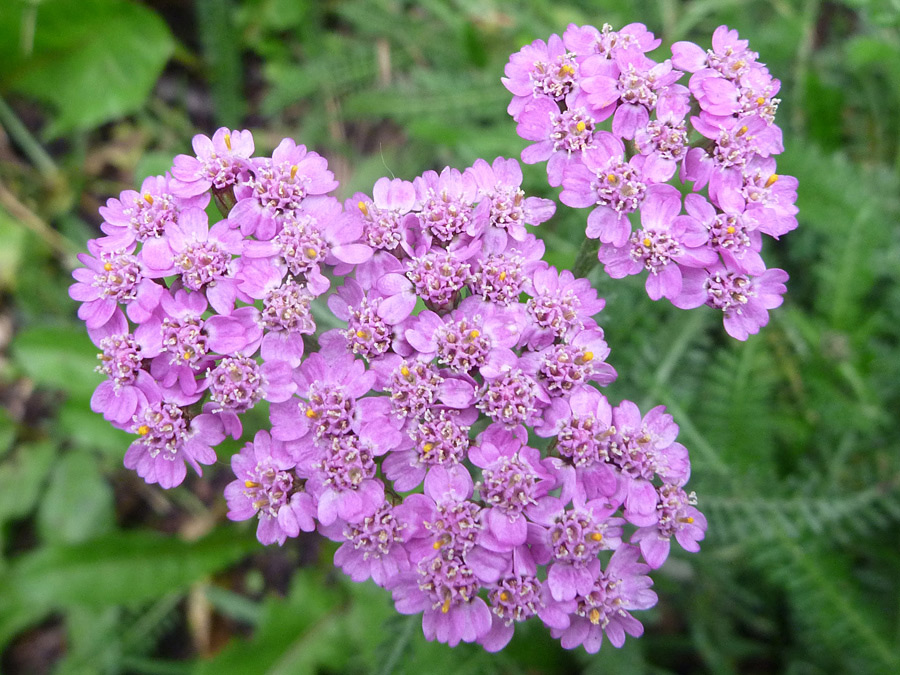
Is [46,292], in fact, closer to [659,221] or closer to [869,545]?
[659,221]

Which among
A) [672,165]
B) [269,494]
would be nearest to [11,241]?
[269,494]

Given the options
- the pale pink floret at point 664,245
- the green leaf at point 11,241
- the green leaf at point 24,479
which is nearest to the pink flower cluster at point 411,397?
the pale pink floret at point 664,245

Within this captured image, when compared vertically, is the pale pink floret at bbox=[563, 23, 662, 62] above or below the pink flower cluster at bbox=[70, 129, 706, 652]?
above

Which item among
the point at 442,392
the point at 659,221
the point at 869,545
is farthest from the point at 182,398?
the point at 869,545

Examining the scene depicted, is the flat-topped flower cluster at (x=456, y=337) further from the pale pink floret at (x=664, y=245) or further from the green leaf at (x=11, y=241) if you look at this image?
the green leaf at (x=11, y=241)

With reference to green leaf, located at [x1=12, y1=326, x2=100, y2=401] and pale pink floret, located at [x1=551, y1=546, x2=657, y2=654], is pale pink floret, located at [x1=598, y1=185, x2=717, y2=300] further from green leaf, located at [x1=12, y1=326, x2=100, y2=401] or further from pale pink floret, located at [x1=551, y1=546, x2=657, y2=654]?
green leaf, located at [x1=12, y1=326, x2=100, y2=401]

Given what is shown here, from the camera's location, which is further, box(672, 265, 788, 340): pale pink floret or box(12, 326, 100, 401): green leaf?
box(12, 326, 100, 401): green leaf

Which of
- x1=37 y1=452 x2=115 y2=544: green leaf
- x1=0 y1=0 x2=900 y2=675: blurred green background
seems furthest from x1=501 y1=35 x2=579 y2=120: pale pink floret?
x1=37 y1=452 x2=115 y2=544: green leaf
